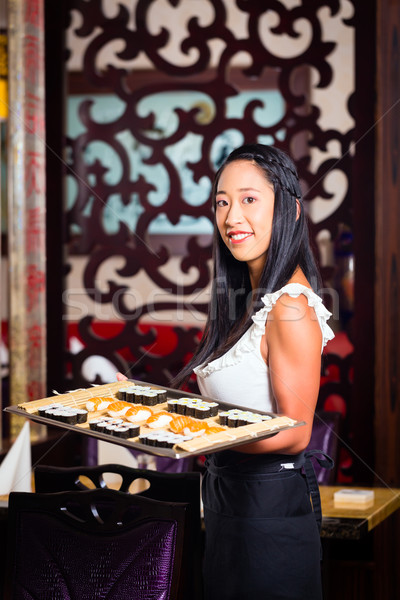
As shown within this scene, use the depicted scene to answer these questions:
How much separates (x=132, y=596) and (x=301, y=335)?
0.63 meters

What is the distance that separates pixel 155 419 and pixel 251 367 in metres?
0.23

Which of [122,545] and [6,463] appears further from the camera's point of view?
[6,463]

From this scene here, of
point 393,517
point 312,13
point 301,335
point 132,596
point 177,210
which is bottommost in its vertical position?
point 393,517

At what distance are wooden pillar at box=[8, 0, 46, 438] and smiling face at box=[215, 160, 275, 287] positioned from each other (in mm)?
1988

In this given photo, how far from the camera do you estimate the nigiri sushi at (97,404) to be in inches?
65.4

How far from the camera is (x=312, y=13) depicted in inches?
132

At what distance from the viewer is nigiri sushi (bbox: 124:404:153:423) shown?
5.17 feet

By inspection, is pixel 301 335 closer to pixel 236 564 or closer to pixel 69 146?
pixel 236 564

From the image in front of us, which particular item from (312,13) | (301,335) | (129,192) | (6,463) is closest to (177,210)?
(129,192)

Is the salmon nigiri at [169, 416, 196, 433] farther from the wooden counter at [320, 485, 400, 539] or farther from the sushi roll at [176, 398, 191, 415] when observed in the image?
the wooden counter at [320, 485, 400, 539]

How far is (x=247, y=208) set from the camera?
5.44ft


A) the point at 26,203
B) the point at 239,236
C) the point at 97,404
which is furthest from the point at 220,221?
the point at 26,203

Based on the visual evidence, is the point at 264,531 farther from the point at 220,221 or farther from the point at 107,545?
the point at 220,221

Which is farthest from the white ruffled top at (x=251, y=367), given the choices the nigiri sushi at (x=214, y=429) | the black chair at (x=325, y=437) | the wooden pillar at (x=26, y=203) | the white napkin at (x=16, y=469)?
the wooden pillar at (x=26, y=203)
